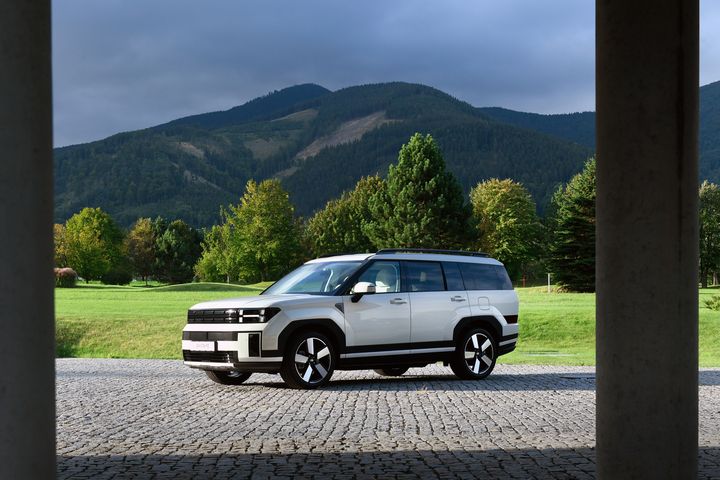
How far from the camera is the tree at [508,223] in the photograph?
3337 inches

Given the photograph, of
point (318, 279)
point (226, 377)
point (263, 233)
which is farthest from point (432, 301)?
point (263, 233)

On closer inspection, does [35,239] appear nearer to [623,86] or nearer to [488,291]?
[623,86]

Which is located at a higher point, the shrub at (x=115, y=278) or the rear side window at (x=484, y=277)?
the rear side window at (x=484, y=277)

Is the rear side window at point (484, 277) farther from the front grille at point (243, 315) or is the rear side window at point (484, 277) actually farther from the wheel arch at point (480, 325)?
the front grille at point (243, 315)

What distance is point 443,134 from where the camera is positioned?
636 feet

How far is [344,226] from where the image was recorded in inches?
3637

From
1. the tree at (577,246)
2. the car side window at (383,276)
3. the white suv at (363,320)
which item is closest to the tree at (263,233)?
the tree at (577,246)

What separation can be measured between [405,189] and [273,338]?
58.6 meters

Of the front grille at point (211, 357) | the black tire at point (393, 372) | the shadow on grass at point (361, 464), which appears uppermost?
the front grille at point (211, 357)

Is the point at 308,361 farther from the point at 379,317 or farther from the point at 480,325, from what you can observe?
the point at 480,325

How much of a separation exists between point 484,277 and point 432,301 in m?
1.60

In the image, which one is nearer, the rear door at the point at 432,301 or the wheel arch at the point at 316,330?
the wheel arch at the point at 316,330

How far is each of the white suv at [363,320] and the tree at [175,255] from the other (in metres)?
112

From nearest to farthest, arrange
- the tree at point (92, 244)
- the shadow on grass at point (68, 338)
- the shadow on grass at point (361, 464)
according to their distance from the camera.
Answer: the shadow on grass at point (361, 464) < the shadow on grass at point (68, 338) < the tree at point (92, 244)
